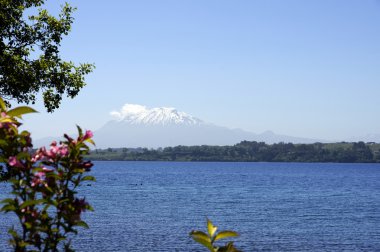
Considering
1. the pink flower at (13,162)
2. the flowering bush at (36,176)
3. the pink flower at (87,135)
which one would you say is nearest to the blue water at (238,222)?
the flowering bush at (36,176)

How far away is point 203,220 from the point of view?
76438mm

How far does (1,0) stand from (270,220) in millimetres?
62454

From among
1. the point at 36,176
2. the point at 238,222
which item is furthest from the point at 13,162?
the point at 238,222

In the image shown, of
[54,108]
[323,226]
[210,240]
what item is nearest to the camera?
[210,240]

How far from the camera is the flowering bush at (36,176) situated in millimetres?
5285

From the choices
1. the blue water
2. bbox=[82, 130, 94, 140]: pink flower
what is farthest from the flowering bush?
the blue water

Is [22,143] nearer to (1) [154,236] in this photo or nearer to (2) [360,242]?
(1) [154,236]

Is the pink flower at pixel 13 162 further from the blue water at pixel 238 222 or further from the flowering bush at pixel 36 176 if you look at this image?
the blue water at pixel 238 222

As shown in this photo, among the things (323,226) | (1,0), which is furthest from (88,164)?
(323,226)

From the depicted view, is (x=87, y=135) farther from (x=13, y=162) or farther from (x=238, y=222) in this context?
(x=238, y=222)

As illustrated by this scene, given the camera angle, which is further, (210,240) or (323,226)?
(323,226)

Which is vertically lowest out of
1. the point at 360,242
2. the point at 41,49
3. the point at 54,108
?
the point at 360,242

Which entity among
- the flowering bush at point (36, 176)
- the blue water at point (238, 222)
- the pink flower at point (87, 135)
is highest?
the pink flower at point (87, 135)

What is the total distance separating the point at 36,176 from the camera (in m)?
5.35
